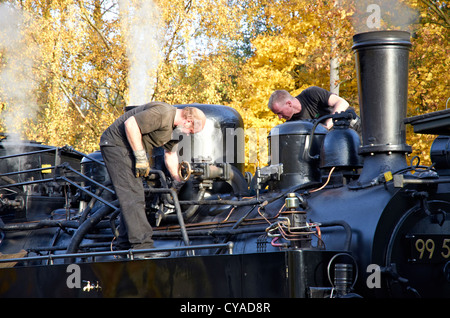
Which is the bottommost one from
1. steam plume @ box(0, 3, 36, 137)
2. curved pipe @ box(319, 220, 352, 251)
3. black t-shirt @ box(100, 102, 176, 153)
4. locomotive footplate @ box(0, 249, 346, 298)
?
locomotive footplate @ box(0, 249, 346, 298)

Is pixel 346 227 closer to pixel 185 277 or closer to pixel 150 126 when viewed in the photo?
pixel 185 277

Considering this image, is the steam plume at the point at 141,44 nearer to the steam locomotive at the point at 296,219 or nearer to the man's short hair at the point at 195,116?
the steam locomotive at the point at 296,219

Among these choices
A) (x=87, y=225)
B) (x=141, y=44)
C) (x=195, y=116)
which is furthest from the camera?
(x=141, y=44)

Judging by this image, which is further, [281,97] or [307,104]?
[307,104]

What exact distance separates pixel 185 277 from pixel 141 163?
1.18 metres

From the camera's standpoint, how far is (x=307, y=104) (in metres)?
6.36

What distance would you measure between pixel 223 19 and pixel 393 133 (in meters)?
14.7

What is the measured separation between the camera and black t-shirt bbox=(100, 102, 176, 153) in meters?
5.22

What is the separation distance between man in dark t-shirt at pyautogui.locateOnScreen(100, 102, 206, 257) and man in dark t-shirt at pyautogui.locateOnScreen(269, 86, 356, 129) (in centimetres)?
96

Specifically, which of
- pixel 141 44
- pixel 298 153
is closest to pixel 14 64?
pixel 141 44

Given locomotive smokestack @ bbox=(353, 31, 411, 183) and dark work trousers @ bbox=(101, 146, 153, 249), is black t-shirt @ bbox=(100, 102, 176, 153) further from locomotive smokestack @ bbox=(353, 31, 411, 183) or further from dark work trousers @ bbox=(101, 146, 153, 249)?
locomotive smokestack @ bbox=(353, 31, 411, 183)

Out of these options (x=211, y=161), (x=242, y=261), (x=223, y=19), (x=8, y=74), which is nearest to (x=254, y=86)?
(x=223, y=19)

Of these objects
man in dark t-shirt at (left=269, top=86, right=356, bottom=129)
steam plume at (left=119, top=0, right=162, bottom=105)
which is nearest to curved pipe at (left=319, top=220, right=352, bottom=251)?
man in dark t-shirt at (left=269, top=86, right=356, bottom=129)

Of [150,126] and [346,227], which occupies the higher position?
[150,126]
